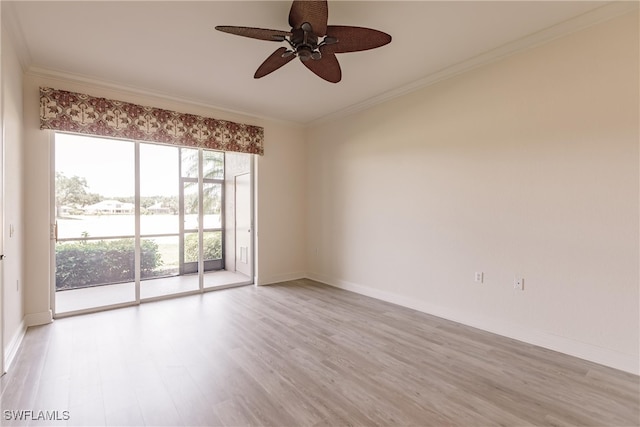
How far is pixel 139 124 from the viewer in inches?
153

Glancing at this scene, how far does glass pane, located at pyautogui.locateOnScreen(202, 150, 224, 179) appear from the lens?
197 inches

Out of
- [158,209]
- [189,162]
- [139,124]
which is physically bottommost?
[158,209]

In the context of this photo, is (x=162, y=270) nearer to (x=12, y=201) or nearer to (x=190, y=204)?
(x=190, y=204)

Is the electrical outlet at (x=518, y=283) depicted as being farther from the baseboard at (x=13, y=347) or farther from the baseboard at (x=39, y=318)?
the baseboard at (x=39, y=318)

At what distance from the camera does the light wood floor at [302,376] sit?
1.85 metres

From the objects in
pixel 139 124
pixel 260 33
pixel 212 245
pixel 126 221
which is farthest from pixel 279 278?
pixel 260 33

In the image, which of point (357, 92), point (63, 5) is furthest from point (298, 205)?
point (63, 5)

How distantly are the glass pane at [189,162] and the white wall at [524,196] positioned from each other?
265 centimetres

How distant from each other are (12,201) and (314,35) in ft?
10.1

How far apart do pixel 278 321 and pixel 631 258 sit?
10.7 ft

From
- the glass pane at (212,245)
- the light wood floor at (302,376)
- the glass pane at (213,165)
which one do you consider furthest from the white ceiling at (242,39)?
the light wood floor at (302,376)

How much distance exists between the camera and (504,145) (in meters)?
3.02

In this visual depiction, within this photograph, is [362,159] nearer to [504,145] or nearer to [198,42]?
[504,145]

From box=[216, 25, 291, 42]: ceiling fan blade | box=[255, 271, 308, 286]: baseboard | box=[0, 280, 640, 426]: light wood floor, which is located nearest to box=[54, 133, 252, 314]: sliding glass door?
box=[255, 271, 308, 286]: baseboard
